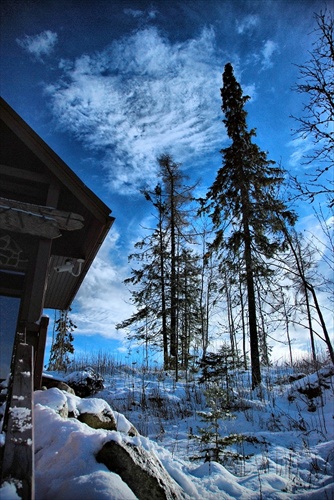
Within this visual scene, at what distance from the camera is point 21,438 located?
2.54 m

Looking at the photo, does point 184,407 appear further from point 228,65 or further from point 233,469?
point 228,65

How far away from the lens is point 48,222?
576 centimetres

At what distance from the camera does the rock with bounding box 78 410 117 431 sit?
4.50m

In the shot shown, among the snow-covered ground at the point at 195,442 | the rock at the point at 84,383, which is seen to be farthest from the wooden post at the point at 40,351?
the rock at the point at 84,383

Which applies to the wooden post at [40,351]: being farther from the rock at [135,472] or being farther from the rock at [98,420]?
the rock at [135,472]

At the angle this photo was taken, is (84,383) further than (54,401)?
Yes

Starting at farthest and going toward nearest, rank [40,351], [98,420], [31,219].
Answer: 1. [31,219]
2. [40,351]
3. [98,420]

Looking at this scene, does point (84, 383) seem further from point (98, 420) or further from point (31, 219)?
point (31, 219)

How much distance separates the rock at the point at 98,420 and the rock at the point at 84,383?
5917 millimetres

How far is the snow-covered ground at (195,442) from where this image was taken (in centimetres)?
282

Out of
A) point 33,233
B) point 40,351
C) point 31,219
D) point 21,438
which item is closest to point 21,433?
point 21,438

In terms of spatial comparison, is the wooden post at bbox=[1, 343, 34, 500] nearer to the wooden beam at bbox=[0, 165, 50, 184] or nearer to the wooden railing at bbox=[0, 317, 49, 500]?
the wooden railing at bbox=[0, 317, 49, 500]

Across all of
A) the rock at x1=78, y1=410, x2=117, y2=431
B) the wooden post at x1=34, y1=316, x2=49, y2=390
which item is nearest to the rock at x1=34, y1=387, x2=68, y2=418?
the rock at x1=78, y1=410, x2=117, y2=431

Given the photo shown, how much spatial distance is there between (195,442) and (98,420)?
279 centimetres
